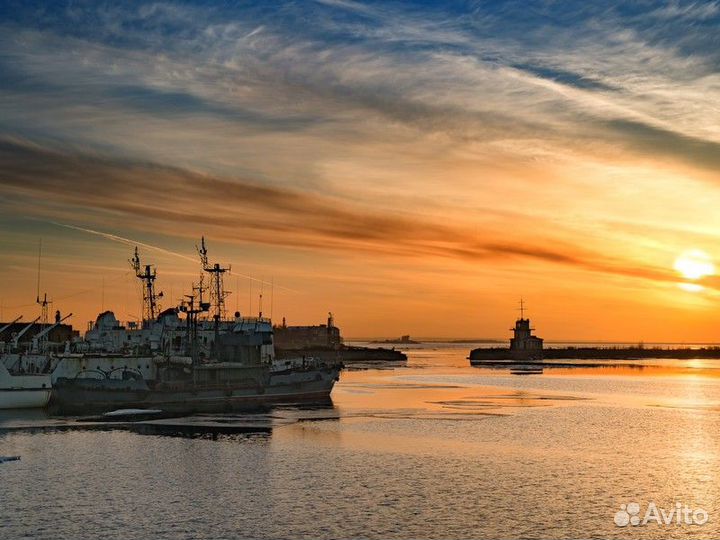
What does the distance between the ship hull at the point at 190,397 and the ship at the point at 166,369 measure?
0.11 meters

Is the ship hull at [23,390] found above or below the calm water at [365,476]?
above

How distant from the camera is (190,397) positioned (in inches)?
3558

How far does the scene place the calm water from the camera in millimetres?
34438

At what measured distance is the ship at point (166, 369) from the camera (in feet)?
284

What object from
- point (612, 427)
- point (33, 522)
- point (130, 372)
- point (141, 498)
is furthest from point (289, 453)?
point (130, 372)

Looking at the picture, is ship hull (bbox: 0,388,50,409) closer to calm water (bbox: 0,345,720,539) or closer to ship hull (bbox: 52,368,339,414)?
ship hull (bbox: 52,368,339,414)

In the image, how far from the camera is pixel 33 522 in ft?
112

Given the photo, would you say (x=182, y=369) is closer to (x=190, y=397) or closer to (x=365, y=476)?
(x=190, y=397)

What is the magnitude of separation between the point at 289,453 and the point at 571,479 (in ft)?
61.7

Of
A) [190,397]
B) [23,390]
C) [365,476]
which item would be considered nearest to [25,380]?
[23,390]

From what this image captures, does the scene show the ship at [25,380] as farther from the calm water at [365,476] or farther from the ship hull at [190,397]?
the calm water at [365,476]

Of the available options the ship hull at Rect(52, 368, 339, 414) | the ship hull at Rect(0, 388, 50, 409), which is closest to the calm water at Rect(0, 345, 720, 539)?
the ship hull at Rect(0, 388, 50, 409)

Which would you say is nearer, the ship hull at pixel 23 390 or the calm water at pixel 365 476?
the calm water at pixel 365 476

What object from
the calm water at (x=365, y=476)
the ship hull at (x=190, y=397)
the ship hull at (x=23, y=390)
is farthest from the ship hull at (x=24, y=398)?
the calm water at (x=365, y=476)
